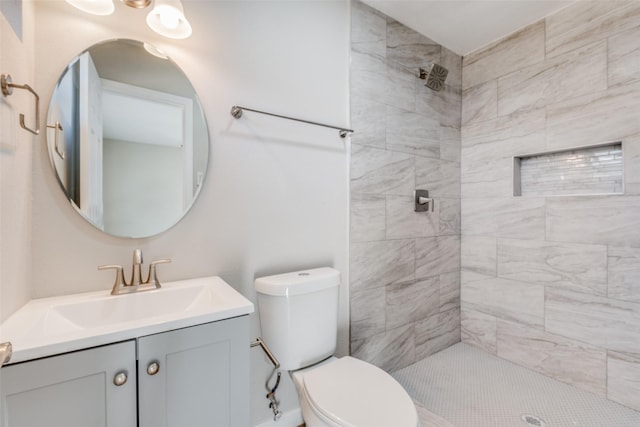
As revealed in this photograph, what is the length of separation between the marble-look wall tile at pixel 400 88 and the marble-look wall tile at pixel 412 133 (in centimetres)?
5

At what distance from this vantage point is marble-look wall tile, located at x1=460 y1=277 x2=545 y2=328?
2066mm

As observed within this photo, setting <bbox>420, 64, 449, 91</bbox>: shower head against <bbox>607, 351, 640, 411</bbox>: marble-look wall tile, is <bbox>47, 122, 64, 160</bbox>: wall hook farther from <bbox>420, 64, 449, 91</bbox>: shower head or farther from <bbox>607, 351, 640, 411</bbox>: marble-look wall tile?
<bbox>607, 351, 640, 411</bbox>: marble-look wall tile

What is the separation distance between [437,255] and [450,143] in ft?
3.03

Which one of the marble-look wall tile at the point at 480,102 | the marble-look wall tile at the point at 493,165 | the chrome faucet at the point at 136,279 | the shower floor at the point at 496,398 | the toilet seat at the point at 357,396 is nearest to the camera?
the toilet seat at the point at 357,396

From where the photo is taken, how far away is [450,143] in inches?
95.3

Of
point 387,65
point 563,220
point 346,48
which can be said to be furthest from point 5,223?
point 563,220

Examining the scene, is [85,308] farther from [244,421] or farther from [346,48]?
[346,48]

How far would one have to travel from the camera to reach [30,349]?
68cm

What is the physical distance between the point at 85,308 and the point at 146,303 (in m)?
0.18

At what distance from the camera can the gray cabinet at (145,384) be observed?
69 centimetres

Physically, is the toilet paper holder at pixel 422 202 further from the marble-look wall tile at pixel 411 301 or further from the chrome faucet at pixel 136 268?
the chrome faucet at pixel 136 268

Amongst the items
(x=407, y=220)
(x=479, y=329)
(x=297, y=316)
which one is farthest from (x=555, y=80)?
(x=297, y=316)

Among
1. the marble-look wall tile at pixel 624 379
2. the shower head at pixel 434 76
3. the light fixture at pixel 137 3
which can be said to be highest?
the shower head at pixel 434 76

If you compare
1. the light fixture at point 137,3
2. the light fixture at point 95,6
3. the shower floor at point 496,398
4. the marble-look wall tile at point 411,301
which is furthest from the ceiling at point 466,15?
the shower floor at point 496,398
